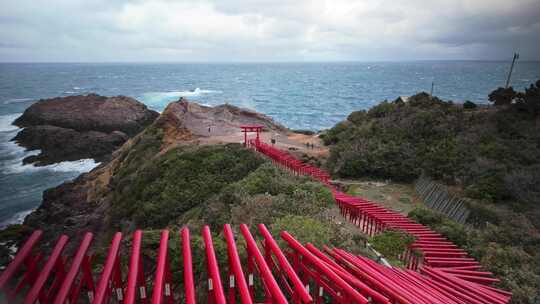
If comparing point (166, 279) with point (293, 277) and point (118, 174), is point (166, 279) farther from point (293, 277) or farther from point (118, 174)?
point (118, 174)

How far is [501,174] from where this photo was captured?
16.6 m

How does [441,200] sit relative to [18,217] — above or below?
above

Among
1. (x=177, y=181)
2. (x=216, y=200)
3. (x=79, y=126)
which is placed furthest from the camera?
(x=79, y=126)

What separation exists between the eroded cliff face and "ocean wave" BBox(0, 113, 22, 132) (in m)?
25.1

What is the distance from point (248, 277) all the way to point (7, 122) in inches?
2298

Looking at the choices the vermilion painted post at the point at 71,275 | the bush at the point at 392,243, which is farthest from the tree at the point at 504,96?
the vermilion painted post at the point at 71,275

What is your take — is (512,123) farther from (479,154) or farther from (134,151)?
(134,151)

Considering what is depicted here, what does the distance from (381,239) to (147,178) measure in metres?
14.5

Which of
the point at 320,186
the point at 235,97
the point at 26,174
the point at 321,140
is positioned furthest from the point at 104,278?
the point at 235,97

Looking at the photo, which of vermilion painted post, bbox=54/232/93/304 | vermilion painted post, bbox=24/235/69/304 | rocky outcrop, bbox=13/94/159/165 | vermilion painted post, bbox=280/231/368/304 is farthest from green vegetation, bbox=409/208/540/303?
rocky outcrop, bbox=13/94/159/165

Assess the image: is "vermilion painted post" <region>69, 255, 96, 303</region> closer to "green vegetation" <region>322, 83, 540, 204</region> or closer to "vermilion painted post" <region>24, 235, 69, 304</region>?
"vermilion painted post" <region>24, 235, 69, 304</region>

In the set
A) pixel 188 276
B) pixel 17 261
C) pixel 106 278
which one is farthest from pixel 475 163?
pixel 17 261

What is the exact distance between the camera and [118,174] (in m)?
24.6

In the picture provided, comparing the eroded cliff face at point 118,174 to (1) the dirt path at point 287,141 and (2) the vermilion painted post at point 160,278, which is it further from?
(2) the vermilion painted post at point 160,278
